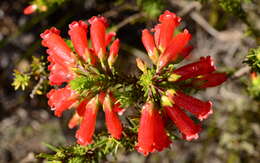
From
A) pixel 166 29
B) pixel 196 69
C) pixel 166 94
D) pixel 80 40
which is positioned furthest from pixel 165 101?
pixel 80 40

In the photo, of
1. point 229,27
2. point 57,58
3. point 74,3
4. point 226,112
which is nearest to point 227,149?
point 226,112

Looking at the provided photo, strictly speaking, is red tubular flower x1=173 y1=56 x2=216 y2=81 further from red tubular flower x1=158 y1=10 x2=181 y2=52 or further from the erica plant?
red tubular flower x1=158 y1=10 x2=181 y2=52

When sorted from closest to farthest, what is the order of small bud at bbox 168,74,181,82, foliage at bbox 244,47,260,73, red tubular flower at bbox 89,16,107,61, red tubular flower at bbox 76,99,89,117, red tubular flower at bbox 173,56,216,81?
small bud at bbox 168,74,181,82 → foliage at bbox 244,47,260,73 → red tubular flower at bbox 173,56,216,81 → red tubular flower at bbox 89,16,107,61 → red tubular flower at bbox 76,99,89,117

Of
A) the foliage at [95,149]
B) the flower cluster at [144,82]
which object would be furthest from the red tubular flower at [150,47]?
the foliage at [95,149]

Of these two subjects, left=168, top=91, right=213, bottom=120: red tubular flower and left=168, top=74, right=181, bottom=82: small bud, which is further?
left=168, top=91, right=213, bottom=120: red tubular flower

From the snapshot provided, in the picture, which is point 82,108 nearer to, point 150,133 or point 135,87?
point 135,87

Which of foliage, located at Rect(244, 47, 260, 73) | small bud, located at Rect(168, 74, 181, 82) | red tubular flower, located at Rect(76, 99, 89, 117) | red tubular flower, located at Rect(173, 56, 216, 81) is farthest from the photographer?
red tubular flower, located at Rect(76, 99, 89, 117)

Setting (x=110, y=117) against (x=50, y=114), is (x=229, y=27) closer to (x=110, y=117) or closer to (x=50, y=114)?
(x=50, y=114)

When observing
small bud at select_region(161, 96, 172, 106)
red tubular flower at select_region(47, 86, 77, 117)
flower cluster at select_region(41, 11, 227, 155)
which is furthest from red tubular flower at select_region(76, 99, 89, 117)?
small bud at select_region(161, 96, 172, 106)
